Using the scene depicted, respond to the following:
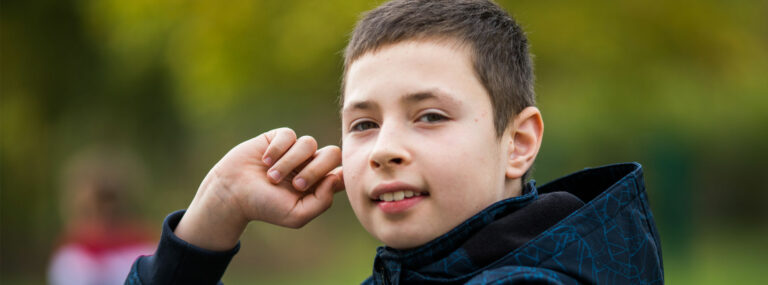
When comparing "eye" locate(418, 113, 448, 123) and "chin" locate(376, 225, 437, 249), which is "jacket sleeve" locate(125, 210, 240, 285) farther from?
"eye" locate(418, 113, 448, 123)

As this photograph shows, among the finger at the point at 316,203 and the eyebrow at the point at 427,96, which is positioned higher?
the eyebrow at the point at 427,96

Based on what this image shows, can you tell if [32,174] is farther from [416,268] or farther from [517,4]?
[416,268]

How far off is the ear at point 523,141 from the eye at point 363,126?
15.6 inches

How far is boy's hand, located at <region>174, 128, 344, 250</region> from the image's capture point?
8.82ft

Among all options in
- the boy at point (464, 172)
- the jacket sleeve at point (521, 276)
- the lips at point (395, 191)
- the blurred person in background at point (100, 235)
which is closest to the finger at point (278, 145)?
the boy at point (464, 172)

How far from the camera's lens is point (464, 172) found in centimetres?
217

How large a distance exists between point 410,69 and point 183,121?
10728 millimetres

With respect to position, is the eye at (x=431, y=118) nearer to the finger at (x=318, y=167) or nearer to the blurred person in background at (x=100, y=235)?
the finger at (x=318, y=167)

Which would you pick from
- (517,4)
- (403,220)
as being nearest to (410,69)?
(403,220)

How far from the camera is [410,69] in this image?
223 cm

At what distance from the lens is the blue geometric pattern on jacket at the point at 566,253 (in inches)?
76.9

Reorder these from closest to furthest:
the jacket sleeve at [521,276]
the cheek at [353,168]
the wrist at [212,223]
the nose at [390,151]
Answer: the jacket sleeve at [521,276] < the nose at [390,151] < the cheek at [353,168] < the wrist at [212,223]

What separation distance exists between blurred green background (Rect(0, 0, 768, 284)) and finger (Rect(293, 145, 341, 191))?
5.57 metres

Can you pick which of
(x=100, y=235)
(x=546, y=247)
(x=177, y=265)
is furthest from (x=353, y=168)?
(x=100, y=235)
